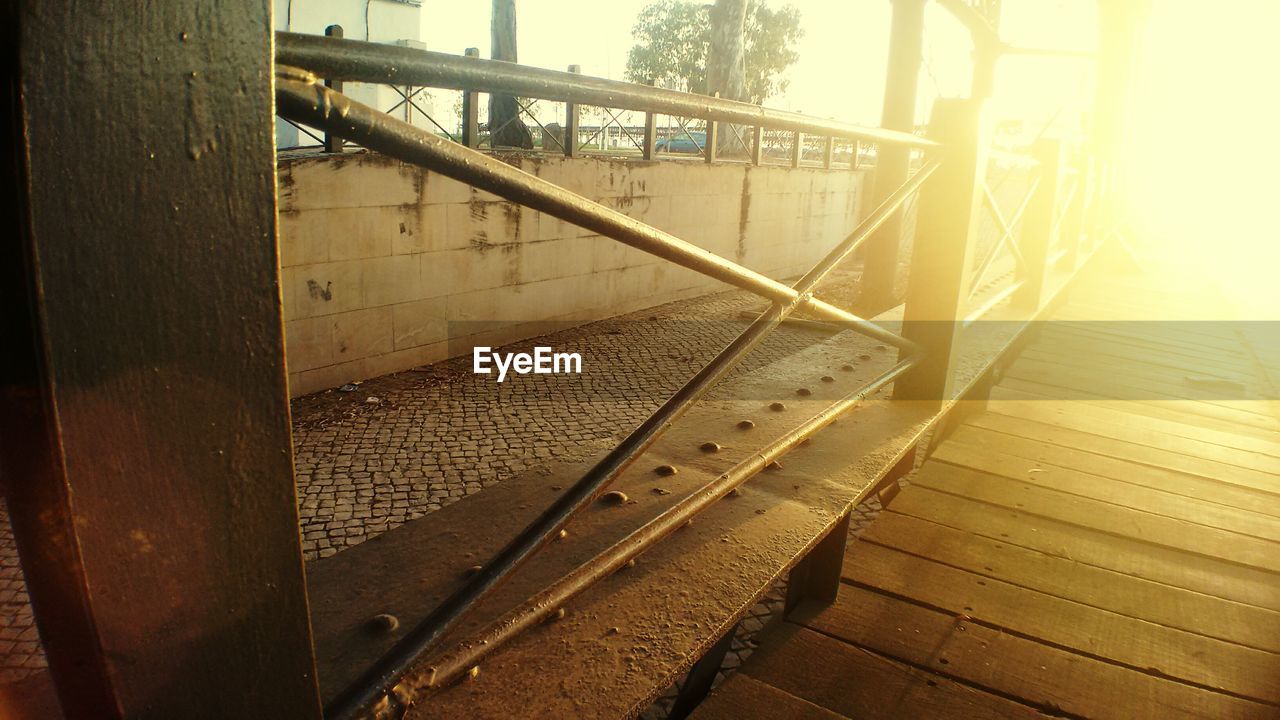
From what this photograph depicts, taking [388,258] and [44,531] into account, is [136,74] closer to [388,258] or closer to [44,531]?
[44,531]

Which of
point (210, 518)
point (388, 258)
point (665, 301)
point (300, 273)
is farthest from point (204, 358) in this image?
point (665, 301)

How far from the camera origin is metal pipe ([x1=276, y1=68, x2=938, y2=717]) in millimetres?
677

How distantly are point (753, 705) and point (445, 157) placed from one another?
1226 mm

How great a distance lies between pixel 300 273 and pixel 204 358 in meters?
5.40

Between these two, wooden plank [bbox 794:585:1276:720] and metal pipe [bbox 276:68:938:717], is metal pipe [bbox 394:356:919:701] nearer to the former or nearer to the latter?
metal pipe [bbox 276:68:938:717]

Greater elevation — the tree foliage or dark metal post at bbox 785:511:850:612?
the tree foliage

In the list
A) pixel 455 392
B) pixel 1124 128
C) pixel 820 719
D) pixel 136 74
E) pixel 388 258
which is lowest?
pixel 455 392

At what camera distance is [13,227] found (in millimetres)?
477

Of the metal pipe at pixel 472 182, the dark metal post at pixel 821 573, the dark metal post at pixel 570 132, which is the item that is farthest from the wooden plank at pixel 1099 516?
the dark metal post at pixel 570 132

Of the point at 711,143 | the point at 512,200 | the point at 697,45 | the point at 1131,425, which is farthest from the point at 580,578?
the point at 697,45

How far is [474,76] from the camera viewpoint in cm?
85

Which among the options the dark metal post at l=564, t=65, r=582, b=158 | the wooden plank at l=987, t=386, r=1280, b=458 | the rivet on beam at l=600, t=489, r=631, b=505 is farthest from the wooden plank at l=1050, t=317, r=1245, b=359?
the dark metal post at l=564, t=65, r=582, b=158

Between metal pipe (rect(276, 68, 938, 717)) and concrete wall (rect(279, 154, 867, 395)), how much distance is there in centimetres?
420

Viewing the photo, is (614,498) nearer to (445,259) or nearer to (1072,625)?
(1072,625)
